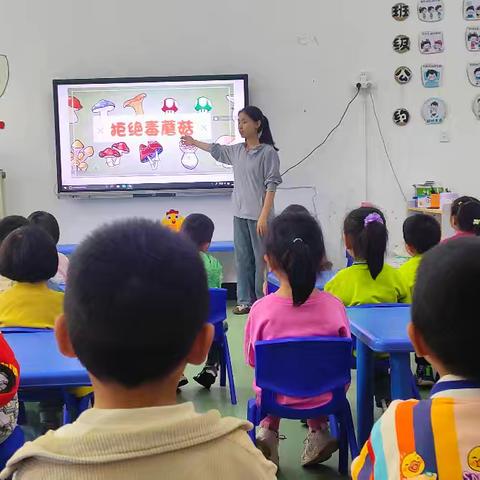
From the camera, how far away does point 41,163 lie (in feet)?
16.8

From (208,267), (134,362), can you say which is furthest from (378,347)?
(208,267)

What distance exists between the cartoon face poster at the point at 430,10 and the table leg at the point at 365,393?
378 centimetres

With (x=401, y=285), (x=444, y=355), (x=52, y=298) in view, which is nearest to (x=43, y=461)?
(x=444, y=355)

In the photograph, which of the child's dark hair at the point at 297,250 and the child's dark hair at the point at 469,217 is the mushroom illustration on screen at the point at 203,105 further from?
the child's dark hair at the point at 297,250

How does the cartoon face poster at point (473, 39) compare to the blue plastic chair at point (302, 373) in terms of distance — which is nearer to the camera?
the blue plastic chair at point (302, 373)

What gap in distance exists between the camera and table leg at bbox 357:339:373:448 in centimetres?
205

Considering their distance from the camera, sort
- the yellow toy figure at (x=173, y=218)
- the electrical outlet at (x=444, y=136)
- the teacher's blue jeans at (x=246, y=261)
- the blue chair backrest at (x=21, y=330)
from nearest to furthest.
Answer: the blue chair backrest at (x=21, y=330), the teacher's blue jeans at (x=246, y=261), the yellow toy figure at (x=173, y=218), the electrical outlet at (x=444, y=136)

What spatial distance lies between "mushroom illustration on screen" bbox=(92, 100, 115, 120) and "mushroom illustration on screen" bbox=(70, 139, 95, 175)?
0.28 meters

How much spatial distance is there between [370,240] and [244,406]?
0.97 meters

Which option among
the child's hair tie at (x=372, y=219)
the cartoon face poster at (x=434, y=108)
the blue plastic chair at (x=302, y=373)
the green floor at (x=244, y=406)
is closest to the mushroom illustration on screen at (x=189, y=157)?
the green floor at (x=244, y=406)

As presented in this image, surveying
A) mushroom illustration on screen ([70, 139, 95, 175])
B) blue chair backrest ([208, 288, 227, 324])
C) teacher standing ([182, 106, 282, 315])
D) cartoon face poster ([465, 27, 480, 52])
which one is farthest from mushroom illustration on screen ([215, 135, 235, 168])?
blue chair backrest ([208, 288, 227, 324])

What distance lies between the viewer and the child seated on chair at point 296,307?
1913 mm

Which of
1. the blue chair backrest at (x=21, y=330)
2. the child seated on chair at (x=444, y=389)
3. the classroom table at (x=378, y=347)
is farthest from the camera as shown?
the blue chair backrest at (x=21, y=330)

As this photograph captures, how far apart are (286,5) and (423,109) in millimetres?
1414
